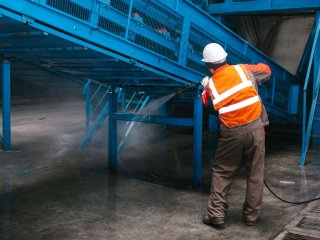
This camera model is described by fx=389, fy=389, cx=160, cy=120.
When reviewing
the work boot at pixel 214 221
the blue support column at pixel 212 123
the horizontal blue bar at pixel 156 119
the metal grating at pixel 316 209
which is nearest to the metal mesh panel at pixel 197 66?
the horizontal blue bar at pixel 156 119

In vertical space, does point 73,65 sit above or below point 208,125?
above

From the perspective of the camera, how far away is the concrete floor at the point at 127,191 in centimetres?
400

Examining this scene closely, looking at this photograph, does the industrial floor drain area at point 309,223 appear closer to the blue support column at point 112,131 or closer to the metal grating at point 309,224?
the metal grating at point 309,224

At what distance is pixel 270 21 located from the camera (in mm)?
11352

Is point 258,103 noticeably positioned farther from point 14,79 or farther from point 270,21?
point 14,79

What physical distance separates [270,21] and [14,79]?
14.1 metres

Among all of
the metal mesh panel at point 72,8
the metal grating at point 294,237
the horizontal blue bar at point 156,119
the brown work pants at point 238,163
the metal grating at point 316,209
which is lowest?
the metal grating at point 294,237

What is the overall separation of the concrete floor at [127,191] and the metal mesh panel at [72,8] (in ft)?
7.12

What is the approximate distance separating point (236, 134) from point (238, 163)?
0.33 meters

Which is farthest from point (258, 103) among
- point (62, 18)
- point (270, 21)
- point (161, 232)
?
point (270, 21)

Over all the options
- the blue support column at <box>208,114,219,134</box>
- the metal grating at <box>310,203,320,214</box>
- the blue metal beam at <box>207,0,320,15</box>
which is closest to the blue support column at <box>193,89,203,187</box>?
the metal grating at <box>310,203,320,214</box>

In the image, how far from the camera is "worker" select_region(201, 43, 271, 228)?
13.2 ft

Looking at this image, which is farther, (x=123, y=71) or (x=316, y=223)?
(x=123, y=71)

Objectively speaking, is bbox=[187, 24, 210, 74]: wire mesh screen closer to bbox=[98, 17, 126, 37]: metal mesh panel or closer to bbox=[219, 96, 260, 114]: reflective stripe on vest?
bbox=[98, 17, 126, 37]: metal mesh panel
